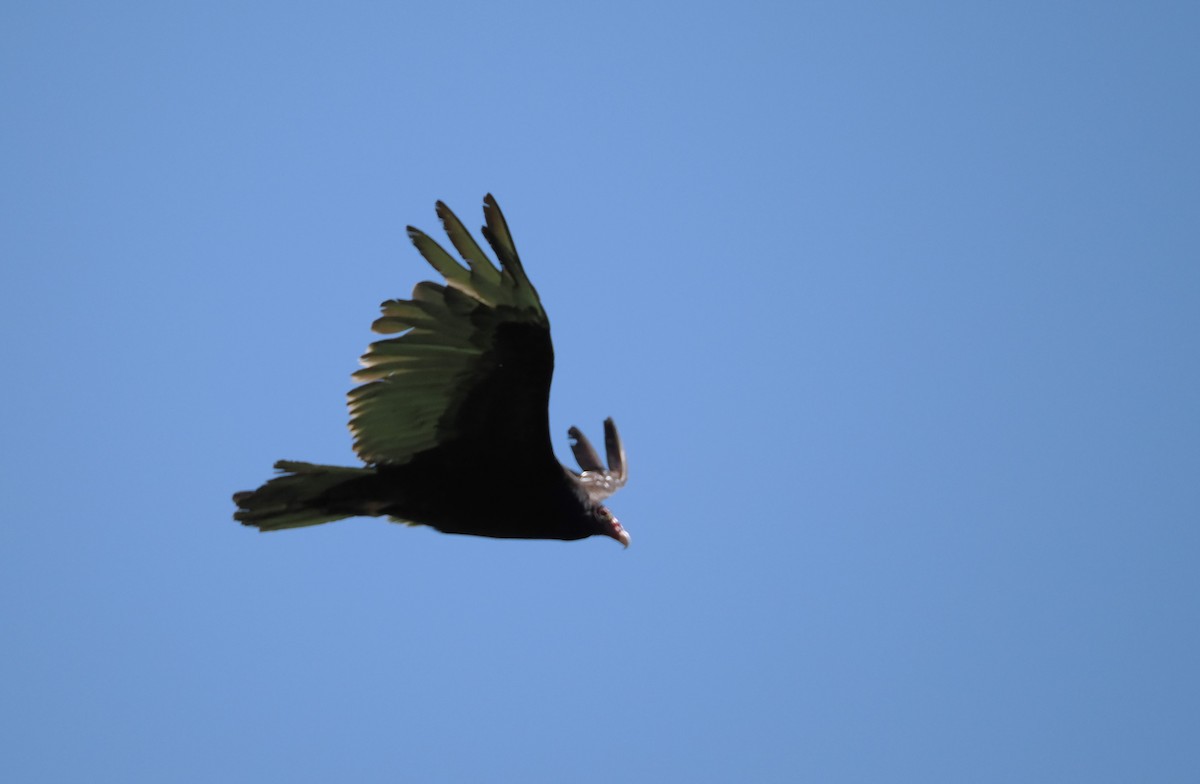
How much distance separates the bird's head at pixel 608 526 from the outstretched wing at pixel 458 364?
1.00m

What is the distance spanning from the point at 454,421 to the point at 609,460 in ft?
10.9

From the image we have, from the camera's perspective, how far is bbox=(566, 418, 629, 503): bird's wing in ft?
38.2

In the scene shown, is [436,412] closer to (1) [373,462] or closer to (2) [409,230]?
(1) [373,462]

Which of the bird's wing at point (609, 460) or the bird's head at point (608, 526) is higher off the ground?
the bird's wing at point (609, 460)

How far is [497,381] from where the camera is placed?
8.79m

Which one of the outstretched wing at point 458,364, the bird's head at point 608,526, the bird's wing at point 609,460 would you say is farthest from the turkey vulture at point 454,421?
the bird's wing at point 609,460

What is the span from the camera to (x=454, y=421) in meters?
8.91

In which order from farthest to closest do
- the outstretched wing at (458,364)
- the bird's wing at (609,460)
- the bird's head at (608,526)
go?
the bird's wing at (609,460) → the bird's head at (608,526) → the outstretched wing at (458,364)

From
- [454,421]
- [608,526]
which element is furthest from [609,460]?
[454,421]

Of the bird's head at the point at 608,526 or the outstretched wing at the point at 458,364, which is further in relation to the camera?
the bird's head at the point at 608,526

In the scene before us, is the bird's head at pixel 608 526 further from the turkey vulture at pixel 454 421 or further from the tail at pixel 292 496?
the tail at pixel 292 496

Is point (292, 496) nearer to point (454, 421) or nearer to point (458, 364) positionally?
point (454, 421)

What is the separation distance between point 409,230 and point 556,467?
175cm

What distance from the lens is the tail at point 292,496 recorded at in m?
8.85
